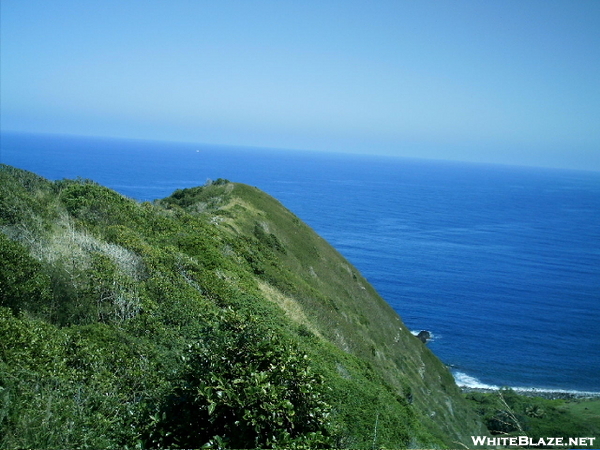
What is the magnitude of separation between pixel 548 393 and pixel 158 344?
2228 inches

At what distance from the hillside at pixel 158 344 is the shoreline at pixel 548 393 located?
88.3 feet

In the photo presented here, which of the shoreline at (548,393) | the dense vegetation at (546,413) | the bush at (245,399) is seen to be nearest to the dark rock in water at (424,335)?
the shoreline at (548,393)

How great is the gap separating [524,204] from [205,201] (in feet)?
585

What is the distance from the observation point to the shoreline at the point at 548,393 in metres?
52.4

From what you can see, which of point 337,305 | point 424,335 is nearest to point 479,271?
point 424,335

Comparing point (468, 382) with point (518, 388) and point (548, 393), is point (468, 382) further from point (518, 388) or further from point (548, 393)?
point (548, 393)

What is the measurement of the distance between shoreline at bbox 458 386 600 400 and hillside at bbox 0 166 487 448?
26.9m

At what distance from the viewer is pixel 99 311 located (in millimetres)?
12133

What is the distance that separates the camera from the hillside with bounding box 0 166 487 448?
711 centimetres

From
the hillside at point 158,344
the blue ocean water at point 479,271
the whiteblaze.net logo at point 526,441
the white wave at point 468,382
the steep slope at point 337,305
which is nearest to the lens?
the hillside at point 158,344

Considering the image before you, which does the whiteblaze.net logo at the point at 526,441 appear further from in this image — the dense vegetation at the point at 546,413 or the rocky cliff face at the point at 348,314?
the dense vegetation at the point at 546,413

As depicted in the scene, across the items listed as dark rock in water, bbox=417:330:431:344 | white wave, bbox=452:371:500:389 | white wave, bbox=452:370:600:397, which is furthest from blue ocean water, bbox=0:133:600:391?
dark rock in water, bbox=417:330:431:344

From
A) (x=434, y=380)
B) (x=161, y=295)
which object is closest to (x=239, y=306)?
(x=161, y=295)

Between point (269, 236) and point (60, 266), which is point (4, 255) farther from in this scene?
point (269, 236)
